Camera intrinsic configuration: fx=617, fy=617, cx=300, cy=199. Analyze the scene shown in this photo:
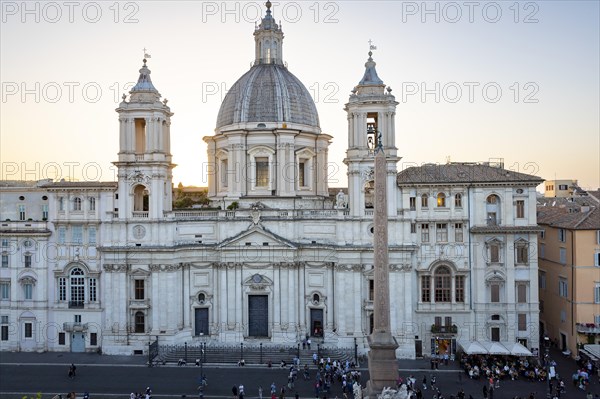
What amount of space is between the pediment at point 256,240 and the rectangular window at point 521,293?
18.1m

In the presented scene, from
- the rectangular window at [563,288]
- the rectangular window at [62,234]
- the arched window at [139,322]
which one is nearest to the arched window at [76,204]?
the rectangular window at [62,234]

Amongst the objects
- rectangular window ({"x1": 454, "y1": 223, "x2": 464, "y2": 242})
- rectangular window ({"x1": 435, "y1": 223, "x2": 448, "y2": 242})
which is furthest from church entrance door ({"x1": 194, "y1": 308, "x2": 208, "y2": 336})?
rectangular window ({"x1": 454, "y1": 223, "x2": 464, "y2": 242})

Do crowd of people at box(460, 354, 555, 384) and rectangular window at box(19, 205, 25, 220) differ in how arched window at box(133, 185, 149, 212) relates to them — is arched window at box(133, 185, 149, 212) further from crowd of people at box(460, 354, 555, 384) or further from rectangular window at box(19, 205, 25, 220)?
crowd of people at box(460, 354, 555, 384)

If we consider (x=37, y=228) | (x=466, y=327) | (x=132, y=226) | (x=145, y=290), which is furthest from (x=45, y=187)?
(x=466, y=327)

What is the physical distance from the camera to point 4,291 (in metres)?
51.9

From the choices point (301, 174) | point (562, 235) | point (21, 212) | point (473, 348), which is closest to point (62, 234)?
point (21, 212)

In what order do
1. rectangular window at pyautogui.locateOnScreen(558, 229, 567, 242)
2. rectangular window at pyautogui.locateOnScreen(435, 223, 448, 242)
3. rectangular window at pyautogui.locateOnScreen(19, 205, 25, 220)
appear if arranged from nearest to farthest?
rectangular window at pyautogui.locateOnScreen(435, 223, 448, 242) < rectangular window at pyautogui.locateOnScreen(558, 229, 567, 242) < rectangular window at pyautogui.locateOnScreen(19, 205, 25, 220)

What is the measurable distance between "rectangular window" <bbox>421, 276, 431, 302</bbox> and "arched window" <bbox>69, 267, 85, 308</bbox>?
91.8ft

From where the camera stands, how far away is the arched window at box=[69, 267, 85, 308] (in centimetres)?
5128

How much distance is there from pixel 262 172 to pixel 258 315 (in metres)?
13.0

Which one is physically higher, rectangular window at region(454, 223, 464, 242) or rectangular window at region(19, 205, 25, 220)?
rectangular window at region(19, 205, 25, 220)

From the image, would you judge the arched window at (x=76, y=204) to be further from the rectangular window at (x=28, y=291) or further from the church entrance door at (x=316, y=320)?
the church entrance door at (x=316, y=320)

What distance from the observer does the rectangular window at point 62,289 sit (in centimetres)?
5134

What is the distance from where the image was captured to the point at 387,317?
1283 inches
